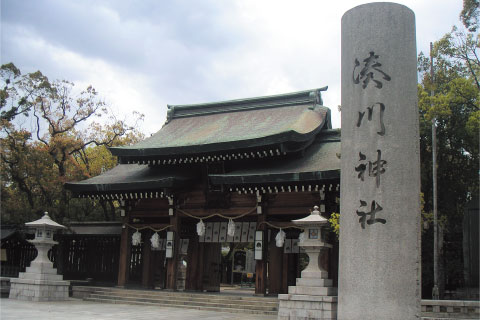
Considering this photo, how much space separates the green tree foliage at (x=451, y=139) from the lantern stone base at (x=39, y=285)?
1308 centimetres

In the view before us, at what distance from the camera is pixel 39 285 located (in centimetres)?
1598

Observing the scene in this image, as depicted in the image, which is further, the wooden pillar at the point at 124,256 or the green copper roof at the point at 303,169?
the wooden pillar at the point at 124,256

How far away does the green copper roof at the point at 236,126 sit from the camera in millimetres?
17328

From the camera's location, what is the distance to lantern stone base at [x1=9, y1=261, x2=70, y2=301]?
52.6ft

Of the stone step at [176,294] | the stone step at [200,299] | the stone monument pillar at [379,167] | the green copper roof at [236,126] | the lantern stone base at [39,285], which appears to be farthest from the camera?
the green copper roof at [236,126]

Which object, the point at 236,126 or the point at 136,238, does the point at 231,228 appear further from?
the point at 236,126

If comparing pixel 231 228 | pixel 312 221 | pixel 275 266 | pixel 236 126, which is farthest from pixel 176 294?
pixel 236 126

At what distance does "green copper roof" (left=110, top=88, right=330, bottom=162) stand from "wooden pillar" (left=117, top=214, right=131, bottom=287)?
9.92ft

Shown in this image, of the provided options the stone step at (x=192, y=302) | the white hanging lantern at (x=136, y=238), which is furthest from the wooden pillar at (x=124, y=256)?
the stone step at (x=192, y=302)

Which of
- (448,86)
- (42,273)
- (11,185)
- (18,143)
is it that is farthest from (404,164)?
(11,185)

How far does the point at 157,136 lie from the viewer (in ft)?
71.8

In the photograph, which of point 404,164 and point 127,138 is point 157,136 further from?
point 404,164

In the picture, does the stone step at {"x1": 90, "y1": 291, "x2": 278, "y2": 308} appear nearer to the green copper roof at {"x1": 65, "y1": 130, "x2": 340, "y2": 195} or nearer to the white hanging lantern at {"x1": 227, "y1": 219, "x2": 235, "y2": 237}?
the white hanging lantern at {"x1": 227, "y1": 219, "x2": 235, "y2": 237}

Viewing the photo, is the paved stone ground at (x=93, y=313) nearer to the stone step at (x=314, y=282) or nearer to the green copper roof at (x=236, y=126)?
the stone step at (x=314, y=282)
